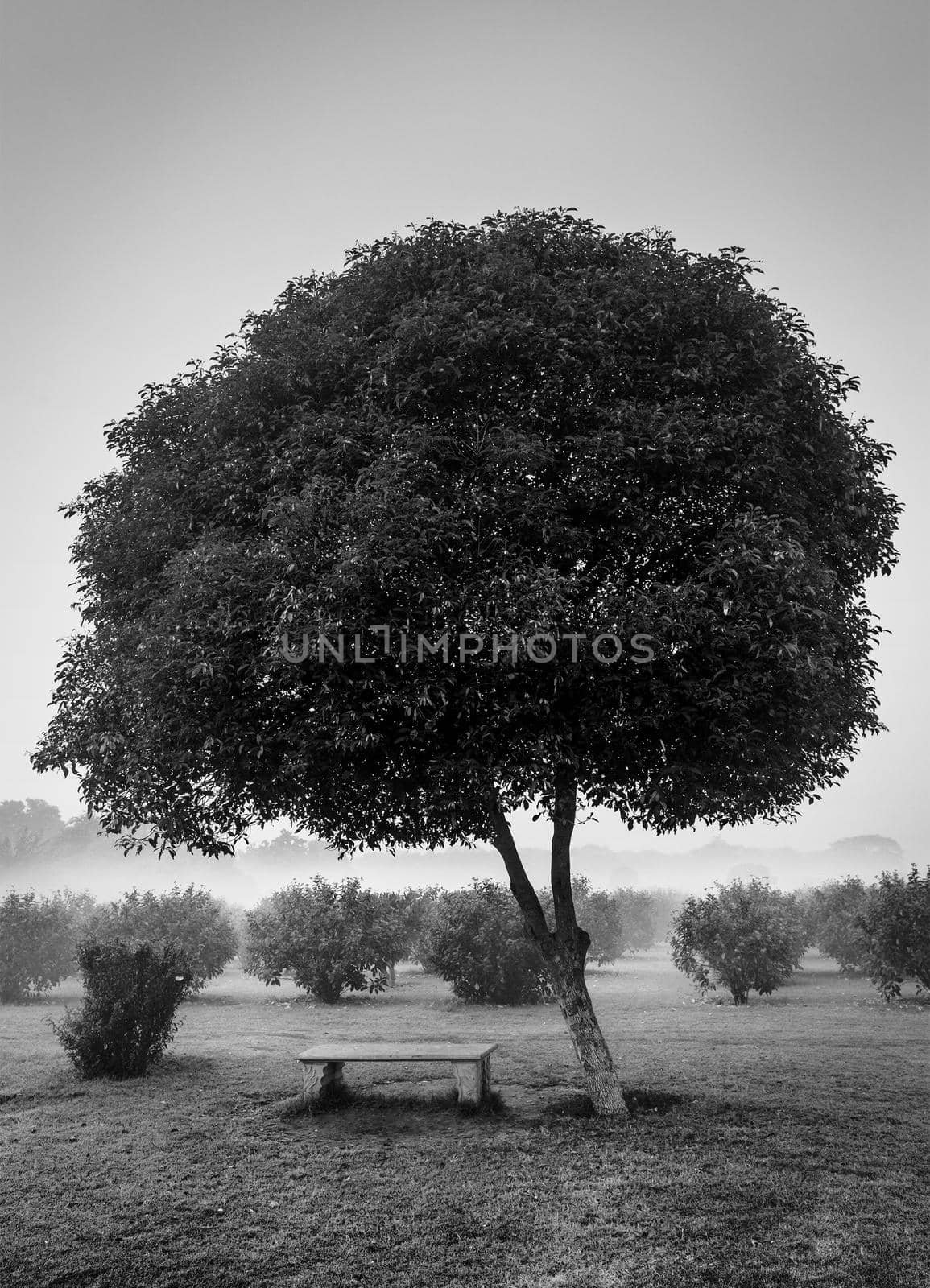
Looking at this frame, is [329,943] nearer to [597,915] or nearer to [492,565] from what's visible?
[597,915]

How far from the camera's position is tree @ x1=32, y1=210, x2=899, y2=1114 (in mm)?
8836

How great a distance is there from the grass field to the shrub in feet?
49.7

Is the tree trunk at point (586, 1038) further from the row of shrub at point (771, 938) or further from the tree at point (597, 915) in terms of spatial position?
the tree at point (597, 915)

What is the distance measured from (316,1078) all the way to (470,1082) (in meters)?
2.05

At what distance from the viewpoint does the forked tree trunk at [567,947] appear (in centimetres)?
1055

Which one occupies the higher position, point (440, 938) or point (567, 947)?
point (567, 947)

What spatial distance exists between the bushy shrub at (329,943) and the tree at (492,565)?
1545 cm

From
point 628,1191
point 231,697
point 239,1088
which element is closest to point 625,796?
point 628,1191

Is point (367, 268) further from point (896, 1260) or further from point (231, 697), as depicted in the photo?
point (896, 1260)

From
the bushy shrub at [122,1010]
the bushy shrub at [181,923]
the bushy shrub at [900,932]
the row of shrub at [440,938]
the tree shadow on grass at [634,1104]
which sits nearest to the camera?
the tree shadow on grass at [634,1104]

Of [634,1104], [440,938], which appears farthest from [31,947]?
[634,1104]

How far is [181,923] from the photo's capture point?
30.3 meters

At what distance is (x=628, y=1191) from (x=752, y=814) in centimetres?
528

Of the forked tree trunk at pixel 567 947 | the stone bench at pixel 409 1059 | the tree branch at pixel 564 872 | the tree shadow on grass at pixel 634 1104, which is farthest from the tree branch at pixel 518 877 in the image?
the tree shadow on grass at pixel 634 1104
